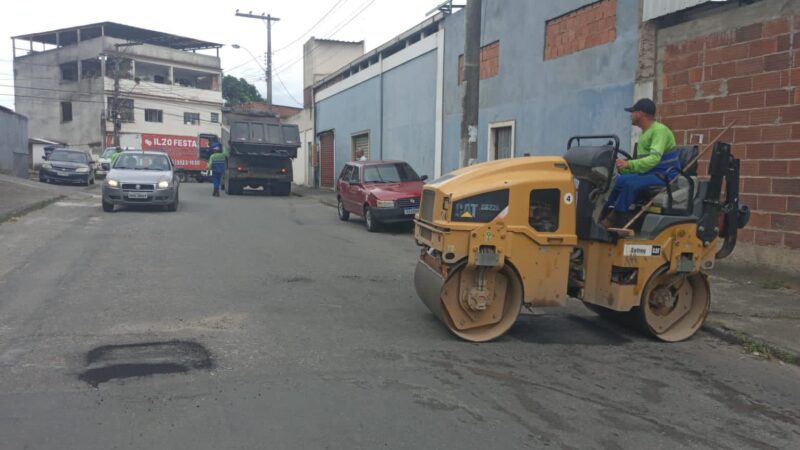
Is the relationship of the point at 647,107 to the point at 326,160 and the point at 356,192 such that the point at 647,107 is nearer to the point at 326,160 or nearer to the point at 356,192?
the point at 356,192

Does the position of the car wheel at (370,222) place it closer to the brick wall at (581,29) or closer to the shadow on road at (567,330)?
the brick wall at (581,29)

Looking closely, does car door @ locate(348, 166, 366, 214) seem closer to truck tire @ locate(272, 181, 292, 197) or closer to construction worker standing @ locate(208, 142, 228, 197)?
construction worker standing @ locate(208, 142, 228, 197)

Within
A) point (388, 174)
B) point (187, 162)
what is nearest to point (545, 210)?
point (388, 174)

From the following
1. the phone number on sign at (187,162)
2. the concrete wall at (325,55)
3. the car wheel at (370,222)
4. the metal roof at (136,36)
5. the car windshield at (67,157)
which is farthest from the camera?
the metal roof at (136,36)

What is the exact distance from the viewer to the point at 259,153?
77.7 ft

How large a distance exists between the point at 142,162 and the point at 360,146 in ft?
38.3

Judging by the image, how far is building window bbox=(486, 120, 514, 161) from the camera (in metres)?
14.6

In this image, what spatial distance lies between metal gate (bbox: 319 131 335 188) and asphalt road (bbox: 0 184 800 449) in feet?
72.4

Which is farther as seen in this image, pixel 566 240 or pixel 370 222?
pixel 370 222


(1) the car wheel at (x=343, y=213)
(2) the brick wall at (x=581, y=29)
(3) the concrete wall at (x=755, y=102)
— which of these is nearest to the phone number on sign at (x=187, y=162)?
(1) the car wheel at (x=343, y=213)

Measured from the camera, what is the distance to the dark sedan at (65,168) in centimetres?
2562

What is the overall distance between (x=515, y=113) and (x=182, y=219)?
→ 8.21 metres

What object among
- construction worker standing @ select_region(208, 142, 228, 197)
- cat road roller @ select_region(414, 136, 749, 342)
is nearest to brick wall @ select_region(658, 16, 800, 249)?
cat road roller @ select_region(414, 136, 749, 342)

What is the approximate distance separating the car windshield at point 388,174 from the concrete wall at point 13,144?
2143 cm
